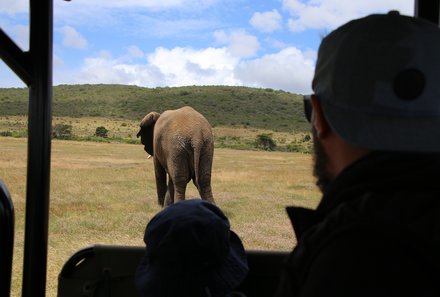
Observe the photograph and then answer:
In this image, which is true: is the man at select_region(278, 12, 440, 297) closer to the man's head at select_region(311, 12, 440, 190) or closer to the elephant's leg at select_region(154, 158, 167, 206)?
the man's head at select_region(311, 12, 440, 190)

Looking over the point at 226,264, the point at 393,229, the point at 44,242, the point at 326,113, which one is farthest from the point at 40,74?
the point at 393,229

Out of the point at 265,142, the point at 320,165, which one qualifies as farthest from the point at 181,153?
the point at 320,165

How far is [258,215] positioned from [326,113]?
20.2ft

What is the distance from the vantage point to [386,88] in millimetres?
599

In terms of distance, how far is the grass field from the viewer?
5.05 m

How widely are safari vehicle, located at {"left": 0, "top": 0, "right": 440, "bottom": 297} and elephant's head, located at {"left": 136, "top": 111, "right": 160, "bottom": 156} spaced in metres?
6.87

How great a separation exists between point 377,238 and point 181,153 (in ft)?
23.1

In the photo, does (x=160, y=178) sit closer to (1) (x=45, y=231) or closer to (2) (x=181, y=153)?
(2) (x=181, y=153)

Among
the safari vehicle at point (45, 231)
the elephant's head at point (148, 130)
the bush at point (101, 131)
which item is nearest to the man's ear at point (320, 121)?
the safari vehicle at point (45, 231)

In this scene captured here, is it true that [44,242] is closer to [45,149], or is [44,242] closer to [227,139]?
[45,149]

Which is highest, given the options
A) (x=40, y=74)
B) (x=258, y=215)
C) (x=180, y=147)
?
(x=40, y=74)

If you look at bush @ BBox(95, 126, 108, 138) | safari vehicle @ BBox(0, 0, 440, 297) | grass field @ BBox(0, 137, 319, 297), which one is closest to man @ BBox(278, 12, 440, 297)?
safari vehicle @ BBox(0, 0, 440, 297)

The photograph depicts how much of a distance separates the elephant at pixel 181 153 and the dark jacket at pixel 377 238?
254 inches

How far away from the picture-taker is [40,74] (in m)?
1.33
